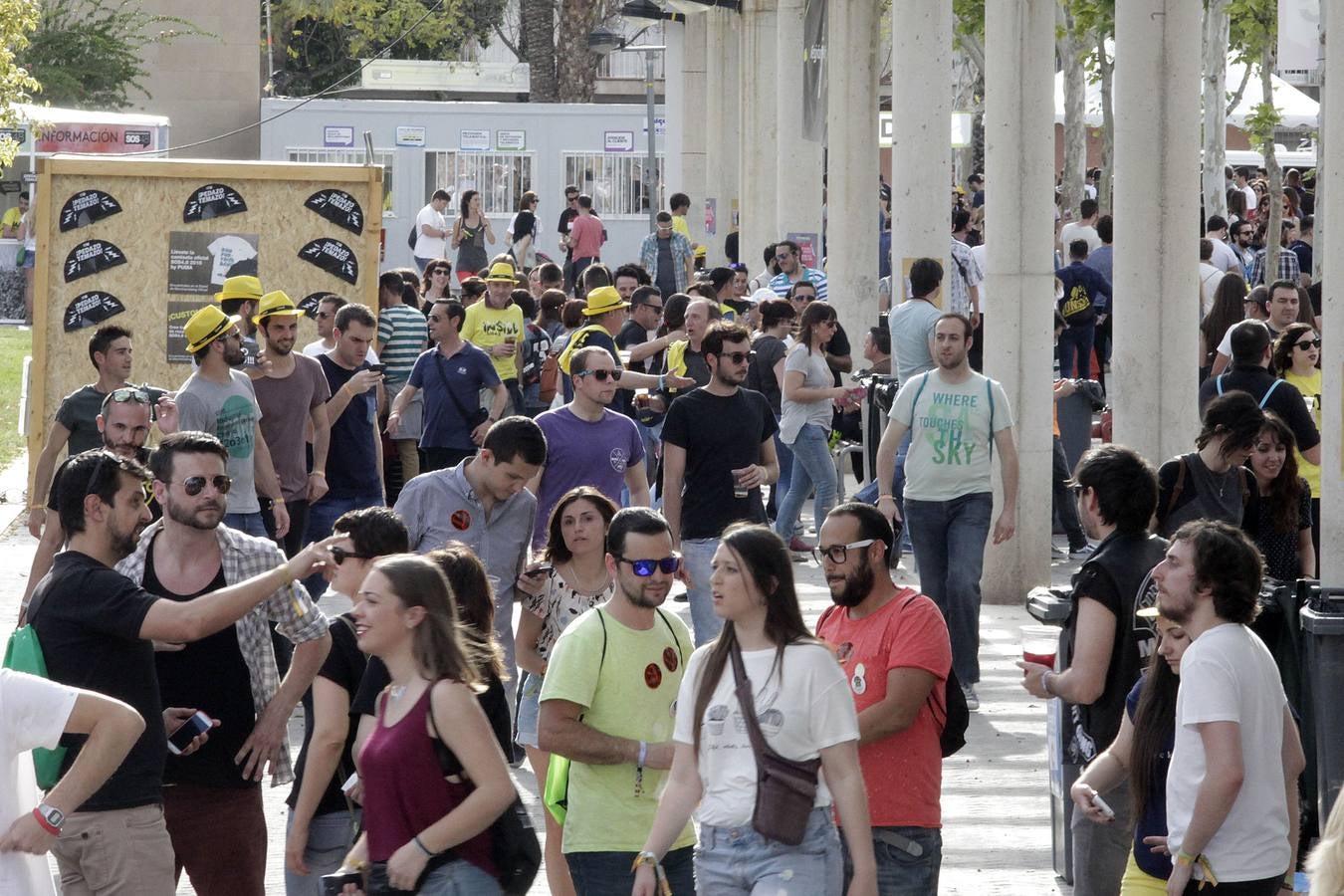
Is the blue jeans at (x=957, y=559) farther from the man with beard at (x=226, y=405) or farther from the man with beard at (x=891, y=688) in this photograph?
the man with beard at (x=891, y=688)

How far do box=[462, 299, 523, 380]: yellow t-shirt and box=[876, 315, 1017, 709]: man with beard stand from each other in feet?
17.3

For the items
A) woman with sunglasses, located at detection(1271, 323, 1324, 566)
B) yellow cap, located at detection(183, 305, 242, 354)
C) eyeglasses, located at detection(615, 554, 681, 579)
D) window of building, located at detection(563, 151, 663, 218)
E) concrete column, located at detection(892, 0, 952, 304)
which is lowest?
eyeglasses, located at detection(615, 554, 681, 579)

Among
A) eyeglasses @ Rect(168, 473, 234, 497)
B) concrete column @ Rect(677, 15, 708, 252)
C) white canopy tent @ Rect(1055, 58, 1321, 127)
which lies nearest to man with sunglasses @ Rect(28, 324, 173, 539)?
eyeglasses @ Rect(168, 473, 234, 497)

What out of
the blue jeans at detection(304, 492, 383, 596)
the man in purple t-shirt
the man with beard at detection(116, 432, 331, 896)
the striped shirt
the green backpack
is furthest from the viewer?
the striped shirt

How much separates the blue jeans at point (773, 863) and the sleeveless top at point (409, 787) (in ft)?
1.93

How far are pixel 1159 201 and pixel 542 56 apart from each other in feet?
122

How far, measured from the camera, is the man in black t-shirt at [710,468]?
32.3ft

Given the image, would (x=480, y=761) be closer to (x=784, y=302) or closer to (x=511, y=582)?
(x=511, y=582)

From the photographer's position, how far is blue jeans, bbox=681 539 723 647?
9.77 m

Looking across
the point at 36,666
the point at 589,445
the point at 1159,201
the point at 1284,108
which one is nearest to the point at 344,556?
the point at 36,666

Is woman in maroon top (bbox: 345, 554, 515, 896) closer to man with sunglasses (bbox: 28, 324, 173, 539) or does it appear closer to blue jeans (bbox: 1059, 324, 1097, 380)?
man with sunglasses (bbox: 28, 324, 173, 539)

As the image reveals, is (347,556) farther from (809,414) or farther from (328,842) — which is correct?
(809,414)

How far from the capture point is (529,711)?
22.9ft

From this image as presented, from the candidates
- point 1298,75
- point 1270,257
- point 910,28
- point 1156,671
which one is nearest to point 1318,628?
point 1156,671
